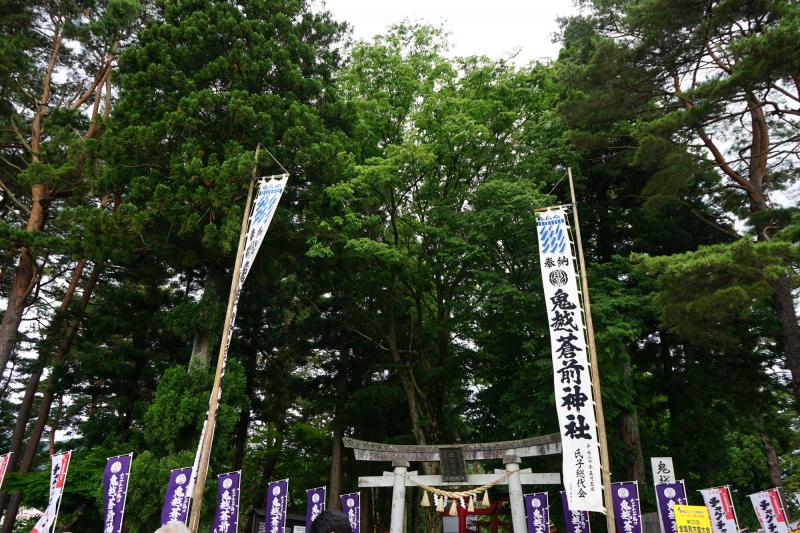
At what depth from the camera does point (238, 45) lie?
11.0 metres

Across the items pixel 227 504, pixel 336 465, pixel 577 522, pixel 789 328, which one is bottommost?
pixel 577 522

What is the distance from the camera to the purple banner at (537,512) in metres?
9.66

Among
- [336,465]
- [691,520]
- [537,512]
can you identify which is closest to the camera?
[691,520]

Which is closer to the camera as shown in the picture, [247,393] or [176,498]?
[176,498]

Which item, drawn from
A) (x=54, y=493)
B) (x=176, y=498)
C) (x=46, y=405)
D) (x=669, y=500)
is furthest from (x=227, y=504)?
(x=669, y=500)

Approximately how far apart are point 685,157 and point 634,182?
4179 mm

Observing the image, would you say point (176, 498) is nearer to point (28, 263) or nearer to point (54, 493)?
point (54, 493)

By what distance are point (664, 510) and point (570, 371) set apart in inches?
170

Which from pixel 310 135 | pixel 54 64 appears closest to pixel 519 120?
pixel 310 135

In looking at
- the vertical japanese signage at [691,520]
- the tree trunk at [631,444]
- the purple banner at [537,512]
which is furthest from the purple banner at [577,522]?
the vertical japanese signage at [691,520]

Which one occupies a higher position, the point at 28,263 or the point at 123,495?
the point at 28,263

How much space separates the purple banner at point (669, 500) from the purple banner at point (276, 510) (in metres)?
6.83

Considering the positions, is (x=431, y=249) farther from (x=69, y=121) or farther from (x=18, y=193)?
(x=18, y=193)

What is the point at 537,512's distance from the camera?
9742 millimetres
